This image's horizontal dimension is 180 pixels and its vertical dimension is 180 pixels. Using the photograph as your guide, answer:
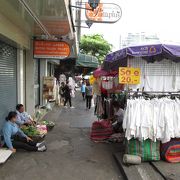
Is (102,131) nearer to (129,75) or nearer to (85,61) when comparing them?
(129,75)

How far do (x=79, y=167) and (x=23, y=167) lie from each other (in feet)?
3.84

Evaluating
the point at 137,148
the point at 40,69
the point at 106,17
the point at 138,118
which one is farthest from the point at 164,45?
the point at 40,69

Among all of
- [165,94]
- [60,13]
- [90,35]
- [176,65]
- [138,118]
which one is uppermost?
[90,35]

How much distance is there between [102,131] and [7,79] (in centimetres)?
317

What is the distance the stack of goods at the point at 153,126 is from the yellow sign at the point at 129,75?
0.48 metres

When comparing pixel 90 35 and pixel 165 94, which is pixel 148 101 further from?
pixel 90 35

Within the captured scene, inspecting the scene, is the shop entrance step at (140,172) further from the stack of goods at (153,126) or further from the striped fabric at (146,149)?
the stack of goods at (153,126)

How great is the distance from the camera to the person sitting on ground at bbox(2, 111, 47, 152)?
6945mm

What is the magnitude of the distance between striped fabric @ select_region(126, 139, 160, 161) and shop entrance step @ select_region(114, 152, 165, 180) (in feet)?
0.55

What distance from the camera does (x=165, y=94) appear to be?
6.86 m

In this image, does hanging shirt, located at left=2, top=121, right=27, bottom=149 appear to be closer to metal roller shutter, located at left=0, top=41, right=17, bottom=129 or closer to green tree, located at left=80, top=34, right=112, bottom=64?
metal roller shutter, located at left=0, top=41, right=17, bottom=129

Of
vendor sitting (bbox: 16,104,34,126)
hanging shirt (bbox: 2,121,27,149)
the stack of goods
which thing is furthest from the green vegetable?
the stack of goods

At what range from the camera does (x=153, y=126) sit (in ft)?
20.6

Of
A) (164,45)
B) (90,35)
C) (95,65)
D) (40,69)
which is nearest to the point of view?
(164,45)
